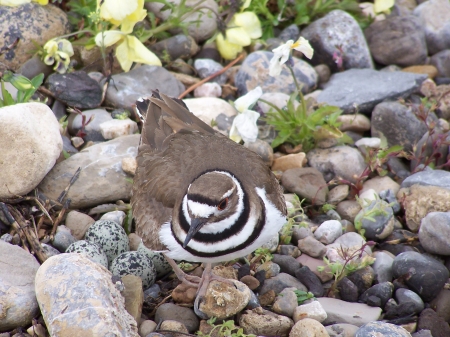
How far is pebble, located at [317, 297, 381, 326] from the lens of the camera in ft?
14.2

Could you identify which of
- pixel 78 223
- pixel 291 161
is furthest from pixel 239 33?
pixel 78 223

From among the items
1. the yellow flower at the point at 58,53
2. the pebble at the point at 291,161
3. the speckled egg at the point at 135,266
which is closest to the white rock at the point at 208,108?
the pebble at the point at 291,161

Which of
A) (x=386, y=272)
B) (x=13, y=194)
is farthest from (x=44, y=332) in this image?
(x=386, y=272)

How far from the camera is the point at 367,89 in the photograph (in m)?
6.38

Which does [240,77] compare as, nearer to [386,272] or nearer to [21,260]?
[386,272]

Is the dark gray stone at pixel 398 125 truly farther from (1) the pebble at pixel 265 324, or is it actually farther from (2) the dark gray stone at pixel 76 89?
(2) the dark gray stone at pixel 76 89

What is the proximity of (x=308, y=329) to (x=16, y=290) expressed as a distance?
201 centimetres

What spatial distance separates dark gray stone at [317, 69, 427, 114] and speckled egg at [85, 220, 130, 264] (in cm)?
275

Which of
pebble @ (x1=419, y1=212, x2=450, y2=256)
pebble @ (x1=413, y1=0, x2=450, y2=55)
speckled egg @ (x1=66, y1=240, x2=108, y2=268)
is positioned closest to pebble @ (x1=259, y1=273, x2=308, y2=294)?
pebble @ (x1=419, y1=212, x2=450, y2=256)

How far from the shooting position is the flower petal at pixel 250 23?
6.60 m

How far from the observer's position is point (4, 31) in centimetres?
613

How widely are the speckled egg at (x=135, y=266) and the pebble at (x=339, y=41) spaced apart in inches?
142

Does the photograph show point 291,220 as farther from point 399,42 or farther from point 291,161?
Result: point 399,42

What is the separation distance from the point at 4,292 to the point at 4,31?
10.6 feet
